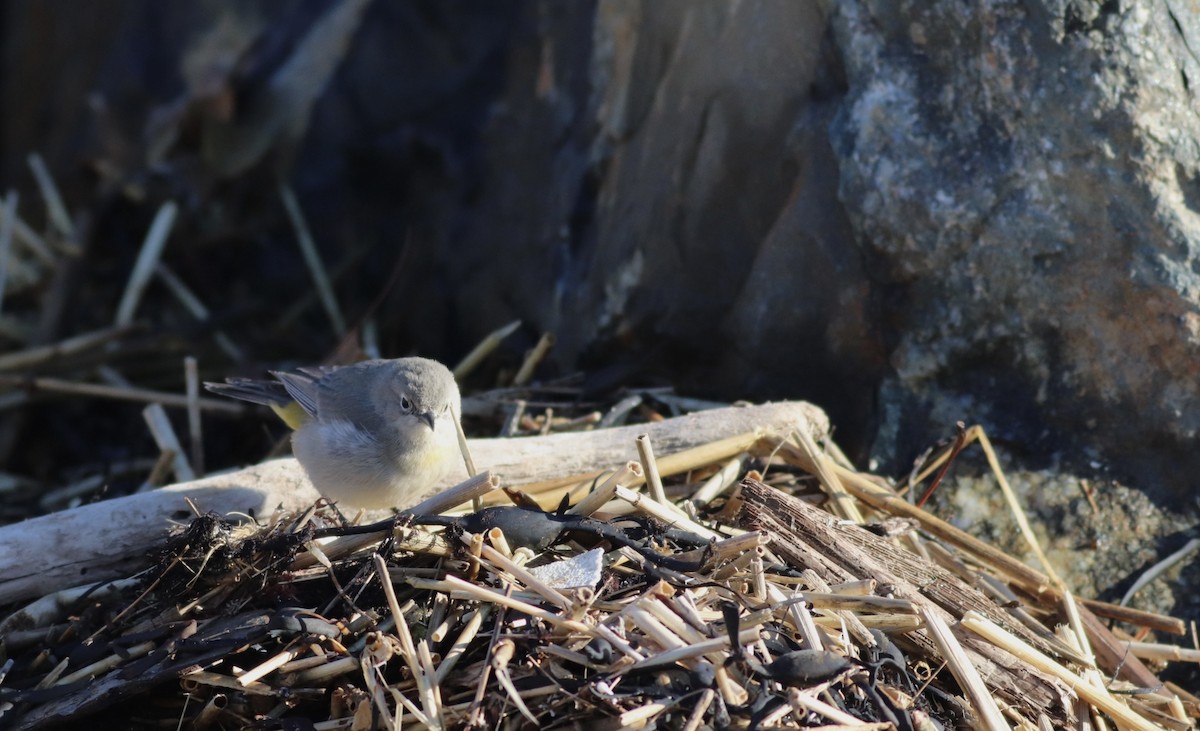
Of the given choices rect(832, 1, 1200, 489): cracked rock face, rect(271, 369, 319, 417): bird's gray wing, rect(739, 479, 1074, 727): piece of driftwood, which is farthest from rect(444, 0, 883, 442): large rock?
rect(271, 369, 319, 417): bird's gray wing

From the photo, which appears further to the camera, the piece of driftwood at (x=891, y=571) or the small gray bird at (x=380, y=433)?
the small gray bird at (x=380, y=433)

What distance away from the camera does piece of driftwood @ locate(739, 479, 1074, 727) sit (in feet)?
11.7

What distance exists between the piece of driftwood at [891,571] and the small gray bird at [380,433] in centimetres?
127

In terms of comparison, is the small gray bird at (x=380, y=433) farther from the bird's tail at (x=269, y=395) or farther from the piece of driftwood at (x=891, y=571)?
the piece of driftwood at (x=891, y=571)

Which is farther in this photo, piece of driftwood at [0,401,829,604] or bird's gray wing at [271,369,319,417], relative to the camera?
bird's gray wing at [271,369,319,417]

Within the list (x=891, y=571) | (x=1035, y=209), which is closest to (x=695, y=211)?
(x=1035, y=209)

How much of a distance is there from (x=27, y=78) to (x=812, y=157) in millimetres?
7409

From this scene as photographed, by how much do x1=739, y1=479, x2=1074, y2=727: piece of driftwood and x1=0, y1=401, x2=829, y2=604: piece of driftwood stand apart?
50 centimetres

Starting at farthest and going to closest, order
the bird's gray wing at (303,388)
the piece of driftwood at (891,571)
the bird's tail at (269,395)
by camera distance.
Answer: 1. the bird's tail at (269,395)
2. the bird's gray wing at (303,388)
3. the piece of driftwood at (891,571)

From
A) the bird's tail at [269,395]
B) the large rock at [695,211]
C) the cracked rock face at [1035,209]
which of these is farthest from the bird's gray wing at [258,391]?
the cracked rock face at [1035,209]

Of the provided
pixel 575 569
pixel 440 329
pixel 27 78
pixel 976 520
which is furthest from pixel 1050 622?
pixel 27 78

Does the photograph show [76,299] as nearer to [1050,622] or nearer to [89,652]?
[89,652]

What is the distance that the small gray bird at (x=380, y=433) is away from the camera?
14.4 feet

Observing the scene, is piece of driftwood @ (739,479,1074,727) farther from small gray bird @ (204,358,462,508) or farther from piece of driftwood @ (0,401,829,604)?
small gray bird @ (204,358,462,508)
